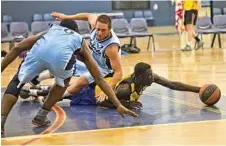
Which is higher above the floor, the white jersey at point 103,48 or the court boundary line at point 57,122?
the white jersey at point 103,48

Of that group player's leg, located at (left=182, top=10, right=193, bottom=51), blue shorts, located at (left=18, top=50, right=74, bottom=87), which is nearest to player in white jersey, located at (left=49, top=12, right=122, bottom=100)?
blue shorts, located at (left=18, top=50, right=74, bottom=87)

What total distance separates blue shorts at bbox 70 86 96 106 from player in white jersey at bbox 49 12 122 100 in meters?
0.07

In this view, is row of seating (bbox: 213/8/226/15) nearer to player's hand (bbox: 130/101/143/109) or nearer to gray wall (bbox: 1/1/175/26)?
gray wall (bbox: 1/1/175/26)

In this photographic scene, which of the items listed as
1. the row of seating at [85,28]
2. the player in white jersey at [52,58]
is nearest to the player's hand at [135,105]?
the player in white jersey at [52,58]

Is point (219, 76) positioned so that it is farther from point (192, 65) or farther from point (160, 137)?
point (160, 137)

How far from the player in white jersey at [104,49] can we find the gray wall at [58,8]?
51.7 ft

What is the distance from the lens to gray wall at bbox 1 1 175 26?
873 inches

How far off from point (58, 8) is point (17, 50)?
59.5ft

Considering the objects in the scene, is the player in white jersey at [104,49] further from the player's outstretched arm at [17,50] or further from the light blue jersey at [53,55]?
the player's outstretched arm at [17,50]

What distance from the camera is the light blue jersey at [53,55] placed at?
4.80 metres

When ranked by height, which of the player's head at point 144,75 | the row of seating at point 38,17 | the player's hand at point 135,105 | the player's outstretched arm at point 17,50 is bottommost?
the player's hand at point 135,105

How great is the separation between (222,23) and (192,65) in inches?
200

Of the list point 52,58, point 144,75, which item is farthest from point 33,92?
point 52,58

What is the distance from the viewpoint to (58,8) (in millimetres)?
22578
